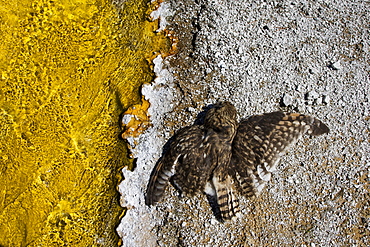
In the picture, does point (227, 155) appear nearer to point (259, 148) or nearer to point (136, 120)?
point (259, 148)

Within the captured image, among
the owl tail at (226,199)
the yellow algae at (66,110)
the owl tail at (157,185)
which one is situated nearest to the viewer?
the owl tail at (226,199)

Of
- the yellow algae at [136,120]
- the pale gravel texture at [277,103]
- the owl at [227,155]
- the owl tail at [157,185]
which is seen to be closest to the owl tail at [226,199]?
the owl at [227,155]

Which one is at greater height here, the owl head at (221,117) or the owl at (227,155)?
the owl head at (221,117)

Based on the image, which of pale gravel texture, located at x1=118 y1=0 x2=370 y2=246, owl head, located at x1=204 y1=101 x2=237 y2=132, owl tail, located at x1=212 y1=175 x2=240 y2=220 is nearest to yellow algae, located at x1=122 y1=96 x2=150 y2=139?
pale gravel texture, located at x1=118 y1=0 x2=370 y2=246

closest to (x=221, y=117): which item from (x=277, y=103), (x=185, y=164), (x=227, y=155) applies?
(x=227, y=155)

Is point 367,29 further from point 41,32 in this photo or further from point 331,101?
point 41,32

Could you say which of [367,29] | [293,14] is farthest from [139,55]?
[367,29]

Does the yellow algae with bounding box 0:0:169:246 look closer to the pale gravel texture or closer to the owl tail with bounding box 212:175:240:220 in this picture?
the pale gravel texture

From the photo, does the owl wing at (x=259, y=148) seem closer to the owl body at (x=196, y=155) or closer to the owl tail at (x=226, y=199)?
the owl tail at (x=226, y=199)
